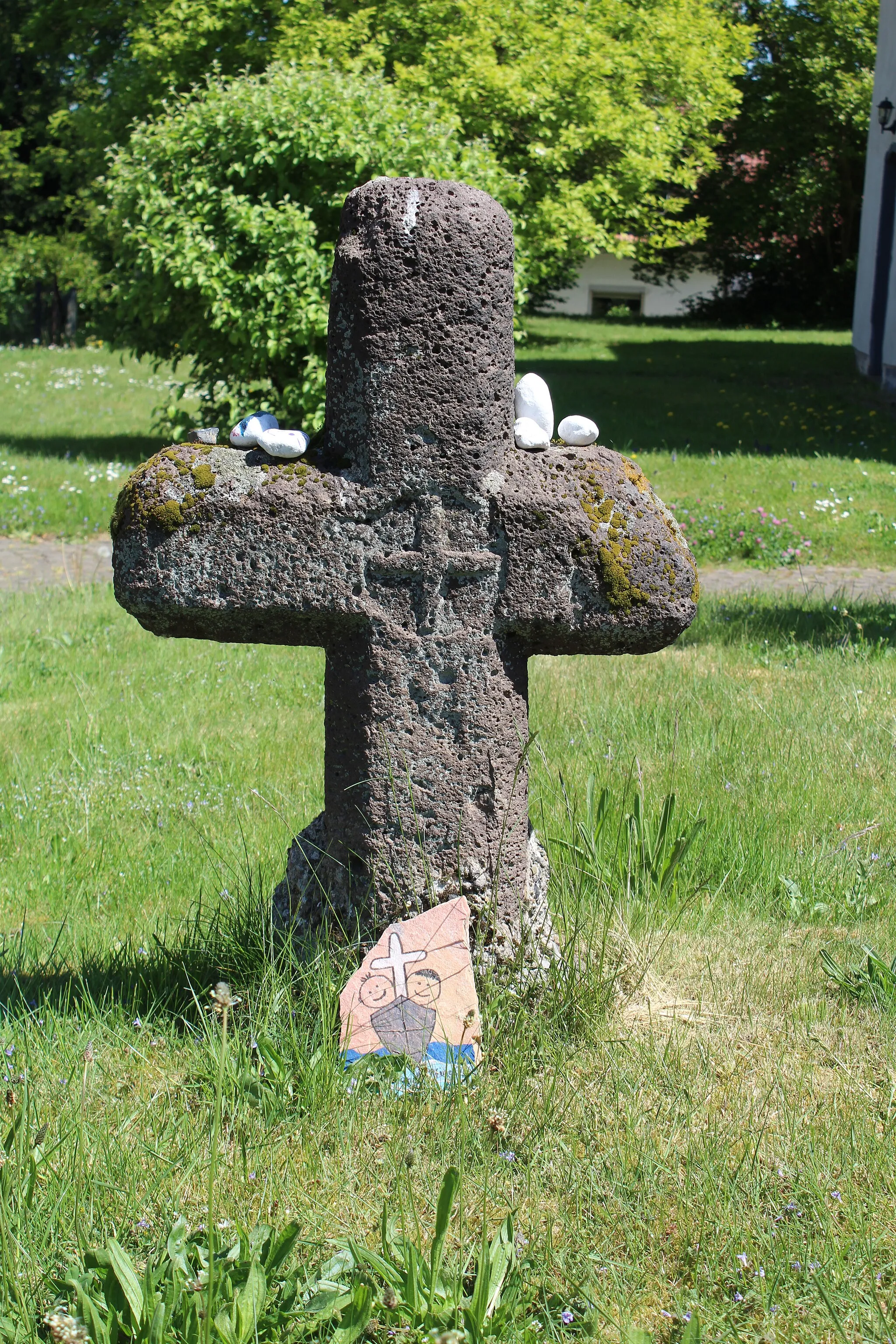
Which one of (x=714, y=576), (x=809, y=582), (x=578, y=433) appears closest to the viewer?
(x=578, y=433)

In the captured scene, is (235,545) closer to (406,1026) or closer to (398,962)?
(398,962)

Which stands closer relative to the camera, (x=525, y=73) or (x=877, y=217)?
(x=525, y=73)

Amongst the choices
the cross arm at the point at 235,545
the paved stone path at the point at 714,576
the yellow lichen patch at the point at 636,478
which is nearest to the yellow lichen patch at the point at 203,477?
the cross arm at the point at 235,545

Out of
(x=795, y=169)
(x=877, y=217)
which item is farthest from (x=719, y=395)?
(x=795, y=169)

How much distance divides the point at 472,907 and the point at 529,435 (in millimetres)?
1093

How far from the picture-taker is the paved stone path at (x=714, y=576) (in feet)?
26.0

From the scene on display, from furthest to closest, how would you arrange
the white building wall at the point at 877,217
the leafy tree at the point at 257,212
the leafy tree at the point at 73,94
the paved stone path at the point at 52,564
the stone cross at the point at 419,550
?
the white building wall at the point at 877,217, the leafy tree at the point at 73,94, the leafy tree at the point at 257,212, the paved stone path at the point at 52,564, the stone cross at the point at 419,550

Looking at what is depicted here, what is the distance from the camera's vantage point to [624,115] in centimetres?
1461

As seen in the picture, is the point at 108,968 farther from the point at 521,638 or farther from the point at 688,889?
the point at 688,889

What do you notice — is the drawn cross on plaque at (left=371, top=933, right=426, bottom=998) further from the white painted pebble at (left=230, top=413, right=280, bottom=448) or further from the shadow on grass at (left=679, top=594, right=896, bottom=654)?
the shadow on grass at (left=679, top=594, right=896, bottom=654)

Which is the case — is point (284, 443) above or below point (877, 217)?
below

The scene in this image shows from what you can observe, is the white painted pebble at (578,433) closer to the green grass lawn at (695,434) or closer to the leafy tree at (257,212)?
the green grass lawn at (695,434)

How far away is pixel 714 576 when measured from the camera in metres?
8.59

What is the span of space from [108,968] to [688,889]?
161 centimetres
